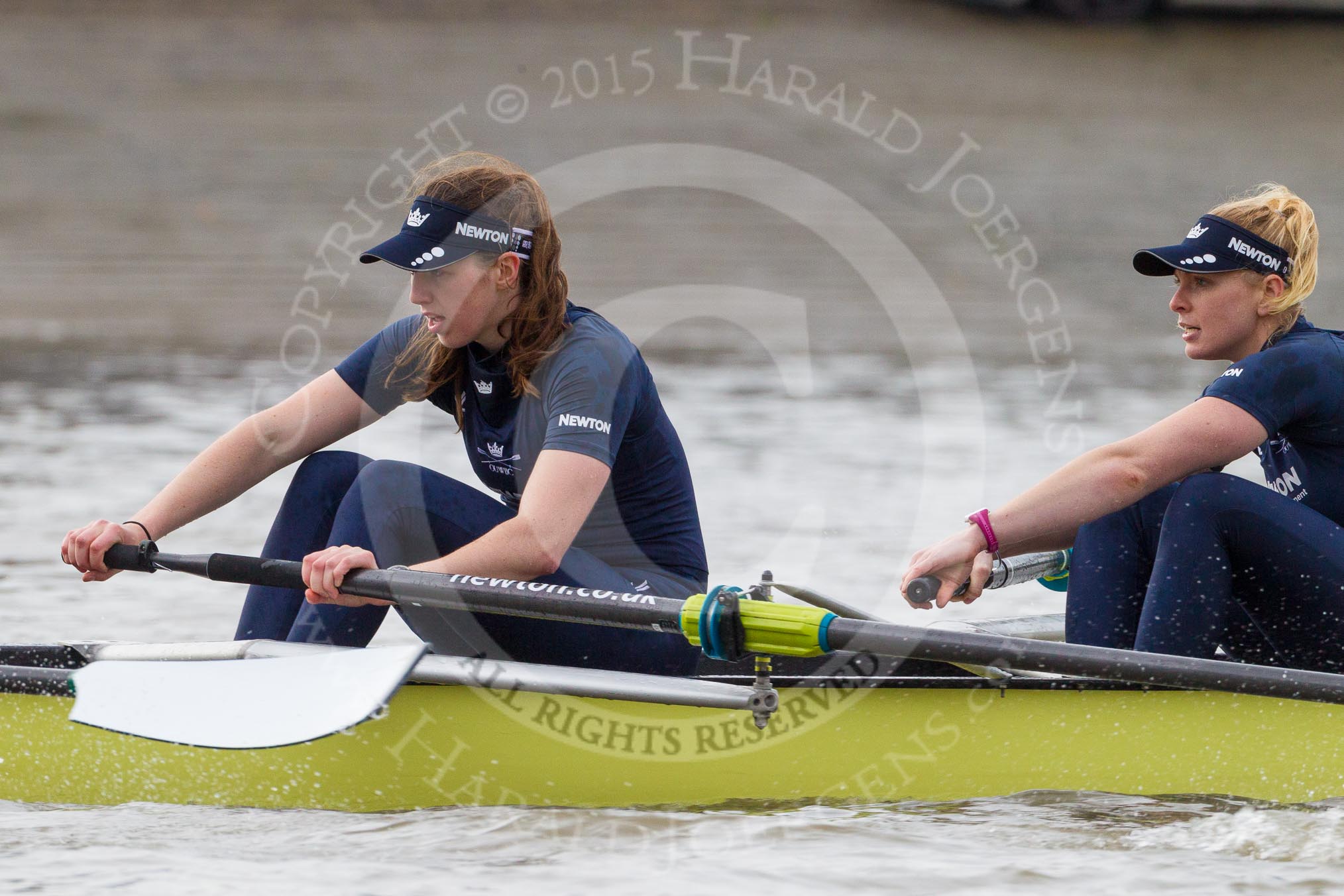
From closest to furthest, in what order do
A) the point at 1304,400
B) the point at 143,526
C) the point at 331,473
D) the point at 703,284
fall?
1. the point at 1304,400
2. the point at 331,473
3. the point at 143,526
4. the point at 703,284

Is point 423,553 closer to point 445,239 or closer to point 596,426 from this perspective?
point 596,426

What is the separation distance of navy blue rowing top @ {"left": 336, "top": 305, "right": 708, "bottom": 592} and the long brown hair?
0.04 metres

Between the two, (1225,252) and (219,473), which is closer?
(1225,252)

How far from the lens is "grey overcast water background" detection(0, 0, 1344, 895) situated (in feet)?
10.9

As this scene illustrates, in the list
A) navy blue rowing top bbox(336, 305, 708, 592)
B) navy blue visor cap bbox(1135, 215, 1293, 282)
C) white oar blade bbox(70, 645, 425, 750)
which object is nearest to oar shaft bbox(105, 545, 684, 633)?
white oar blade bbox(70, 645, 425, 750)

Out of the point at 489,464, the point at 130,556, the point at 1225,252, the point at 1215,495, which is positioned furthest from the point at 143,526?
the point at 1225,252

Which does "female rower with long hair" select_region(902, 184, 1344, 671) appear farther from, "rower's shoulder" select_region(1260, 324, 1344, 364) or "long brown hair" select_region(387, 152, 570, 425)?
"long brown hair" select_region(387, 152, 570, 425)

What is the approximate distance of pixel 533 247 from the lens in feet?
11.1

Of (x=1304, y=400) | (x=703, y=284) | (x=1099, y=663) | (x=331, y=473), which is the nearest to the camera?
(x=1099, y=663)

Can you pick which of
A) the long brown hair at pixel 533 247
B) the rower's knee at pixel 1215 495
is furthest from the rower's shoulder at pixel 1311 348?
the long brown hair at pixel 533 247

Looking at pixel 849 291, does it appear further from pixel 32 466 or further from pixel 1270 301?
pixel 1270 301

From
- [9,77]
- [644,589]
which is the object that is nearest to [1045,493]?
[644,589]

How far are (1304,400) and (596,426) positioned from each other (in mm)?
1426

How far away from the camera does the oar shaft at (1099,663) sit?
3.02 metres
